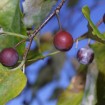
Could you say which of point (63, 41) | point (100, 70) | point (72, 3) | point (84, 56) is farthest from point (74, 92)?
point (72, 3)

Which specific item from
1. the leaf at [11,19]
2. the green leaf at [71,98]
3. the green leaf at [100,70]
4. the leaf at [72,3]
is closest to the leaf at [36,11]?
the leaf at [11,19]

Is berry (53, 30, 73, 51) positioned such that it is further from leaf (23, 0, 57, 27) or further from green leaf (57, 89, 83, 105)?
green leaf (57, 89, 83, 105)

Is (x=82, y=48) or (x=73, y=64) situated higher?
(x=82, y=48)

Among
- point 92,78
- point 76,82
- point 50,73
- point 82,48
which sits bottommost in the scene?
point 50,73

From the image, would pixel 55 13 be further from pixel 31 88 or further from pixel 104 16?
pixel 31 88

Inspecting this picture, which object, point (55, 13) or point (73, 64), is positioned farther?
point (73, 64)

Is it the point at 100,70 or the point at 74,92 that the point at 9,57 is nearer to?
the point at 100,70

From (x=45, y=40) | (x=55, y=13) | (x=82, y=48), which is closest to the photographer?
(x=55, y=13)

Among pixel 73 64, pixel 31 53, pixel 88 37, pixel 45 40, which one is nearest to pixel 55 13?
pixel 88 37
